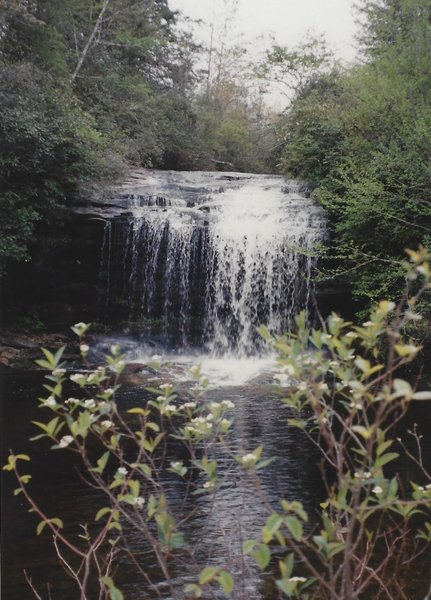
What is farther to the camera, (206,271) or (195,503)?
(206,271)

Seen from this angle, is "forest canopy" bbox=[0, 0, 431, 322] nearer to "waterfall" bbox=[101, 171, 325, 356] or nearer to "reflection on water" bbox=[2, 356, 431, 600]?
"waterfall" bbox=[101, 171, 325, 356]

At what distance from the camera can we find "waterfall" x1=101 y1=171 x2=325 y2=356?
1267cm

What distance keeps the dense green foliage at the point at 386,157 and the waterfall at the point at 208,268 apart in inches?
45.0

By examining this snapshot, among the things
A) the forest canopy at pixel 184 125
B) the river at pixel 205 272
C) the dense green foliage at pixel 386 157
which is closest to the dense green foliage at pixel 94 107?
the forest canopy at pixel 184 125

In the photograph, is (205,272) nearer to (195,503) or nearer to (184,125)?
(195,503)

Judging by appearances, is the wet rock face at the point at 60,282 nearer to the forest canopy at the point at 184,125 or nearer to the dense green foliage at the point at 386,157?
the forest canopy at the point at 184,125

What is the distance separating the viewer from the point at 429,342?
985 centimetres

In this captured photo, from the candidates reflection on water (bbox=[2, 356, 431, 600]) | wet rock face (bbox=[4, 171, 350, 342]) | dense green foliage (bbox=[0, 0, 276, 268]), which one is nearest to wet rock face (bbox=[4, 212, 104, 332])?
wet rock face (bbox=[4, 171, 350, 342])

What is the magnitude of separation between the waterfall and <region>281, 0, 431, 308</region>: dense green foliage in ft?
3.75

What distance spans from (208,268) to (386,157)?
4.63m

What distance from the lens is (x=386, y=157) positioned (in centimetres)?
1020

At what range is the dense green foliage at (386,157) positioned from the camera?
→ 32.1 ft

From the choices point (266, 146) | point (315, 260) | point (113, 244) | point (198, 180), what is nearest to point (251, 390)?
point (315, 260)

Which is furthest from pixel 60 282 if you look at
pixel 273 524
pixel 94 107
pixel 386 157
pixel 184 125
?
pixel 273 524
